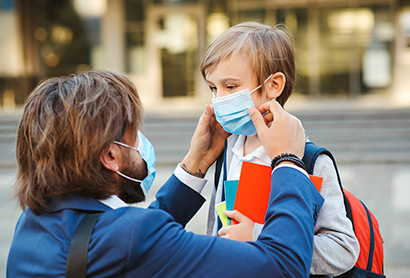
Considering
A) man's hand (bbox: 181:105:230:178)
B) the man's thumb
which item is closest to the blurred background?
man's hand (bbox: 181:105:230:178)

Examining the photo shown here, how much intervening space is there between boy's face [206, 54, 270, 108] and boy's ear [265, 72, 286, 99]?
0.03m

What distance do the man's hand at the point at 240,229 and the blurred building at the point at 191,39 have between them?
11817mm

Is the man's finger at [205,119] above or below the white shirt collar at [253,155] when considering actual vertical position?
above

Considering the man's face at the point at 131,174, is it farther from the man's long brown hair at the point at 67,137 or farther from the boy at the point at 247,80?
the boy at the point at 247,80

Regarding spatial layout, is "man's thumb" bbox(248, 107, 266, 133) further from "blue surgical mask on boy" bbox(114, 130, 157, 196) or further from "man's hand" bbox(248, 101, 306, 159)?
"blue surgical mask on boy" bbox(114, 130, 157, 196)

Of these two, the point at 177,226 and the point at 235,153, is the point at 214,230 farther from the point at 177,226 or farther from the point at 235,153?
the point at 177,226

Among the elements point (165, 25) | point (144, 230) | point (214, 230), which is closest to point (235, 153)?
point (214, 230)

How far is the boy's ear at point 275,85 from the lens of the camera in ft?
5.10

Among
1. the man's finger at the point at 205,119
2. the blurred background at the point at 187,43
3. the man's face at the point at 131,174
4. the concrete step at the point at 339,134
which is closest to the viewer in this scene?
the man's face at the point at 131,174

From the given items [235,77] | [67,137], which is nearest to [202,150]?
[235,77]

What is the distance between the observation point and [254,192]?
1.28m

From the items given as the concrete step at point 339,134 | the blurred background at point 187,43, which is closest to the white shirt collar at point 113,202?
the concrete step at point 339,134

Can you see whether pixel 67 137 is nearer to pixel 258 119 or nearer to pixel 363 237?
pixel 258 119

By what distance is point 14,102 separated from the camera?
44.4 ft
